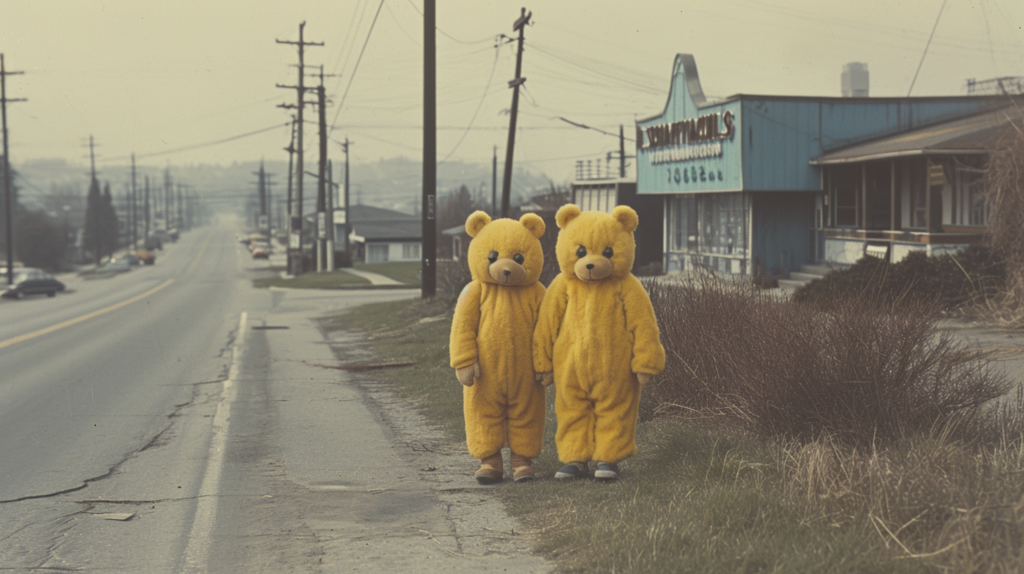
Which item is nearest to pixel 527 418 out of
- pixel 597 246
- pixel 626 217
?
pixel 597 246

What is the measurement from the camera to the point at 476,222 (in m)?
6.34

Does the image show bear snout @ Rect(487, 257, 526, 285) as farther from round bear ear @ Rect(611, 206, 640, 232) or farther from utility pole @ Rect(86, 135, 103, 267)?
utility pole @ Rect(86, 135, 103, 267)

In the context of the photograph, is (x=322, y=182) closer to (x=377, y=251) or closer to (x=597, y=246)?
(x=377, y=251)

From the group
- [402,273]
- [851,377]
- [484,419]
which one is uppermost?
[851,377]

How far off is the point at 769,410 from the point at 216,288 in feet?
133

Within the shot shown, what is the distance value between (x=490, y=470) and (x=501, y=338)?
3.03 feet

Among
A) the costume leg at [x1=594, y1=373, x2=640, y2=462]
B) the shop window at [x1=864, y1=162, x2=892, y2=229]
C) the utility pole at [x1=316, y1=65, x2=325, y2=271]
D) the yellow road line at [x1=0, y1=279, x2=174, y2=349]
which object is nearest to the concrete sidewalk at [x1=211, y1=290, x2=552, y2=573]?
the costume leg at [x1=594, y1=373, x2=640, y2=462]

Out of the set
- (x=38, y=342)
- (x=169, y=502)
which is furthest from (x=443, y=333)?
(x=169, y=502)

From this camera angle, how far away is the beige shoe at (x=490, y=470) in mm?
6328

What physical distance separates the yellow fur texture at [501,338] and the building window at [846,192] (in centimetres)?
1852

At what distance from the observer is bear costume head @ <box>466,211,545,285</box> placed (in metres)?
6.01

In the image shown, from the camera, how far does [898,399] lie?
629 cm

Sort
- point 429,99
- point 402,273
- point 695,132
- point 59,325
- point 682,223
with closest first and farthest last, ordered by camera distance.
A: point 429,99
point 59,325
point 695,132
point 682,223
point 402,273

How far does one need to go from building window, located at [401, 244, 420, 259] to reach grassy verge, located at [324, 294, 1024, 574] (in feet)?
258
